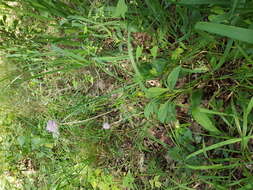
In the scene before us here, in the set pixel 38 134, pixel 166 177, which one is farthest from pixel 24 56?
pixel 166 177

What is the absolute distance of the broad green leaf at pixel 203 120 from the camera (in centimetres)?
104

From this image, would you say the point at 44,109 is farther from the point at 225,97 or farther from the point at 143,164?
the point at 225,97

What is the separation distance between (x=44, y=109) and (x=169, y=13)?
0.96 meters

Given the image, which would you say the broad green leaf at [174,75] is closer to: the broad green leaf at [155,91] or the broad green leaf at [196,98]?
the broad green leaf at [155,91]

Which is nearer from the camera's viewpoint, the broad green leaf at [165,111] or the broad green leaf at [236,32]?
the broad green leaf at [236,32]

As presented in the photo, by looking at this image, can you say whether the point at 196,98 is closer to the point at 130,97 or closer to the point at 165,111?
the point at 165,111

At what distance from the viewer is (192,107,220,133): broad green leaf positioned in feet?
3.41

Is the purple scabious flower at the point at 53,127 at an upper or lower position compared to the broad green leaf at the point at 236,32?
lower

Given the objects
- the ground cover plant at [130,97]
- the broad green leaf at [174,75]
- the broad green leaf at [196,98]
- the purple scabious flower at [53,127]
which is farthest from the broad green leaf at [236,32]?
the purple scabious flower at [53,127]

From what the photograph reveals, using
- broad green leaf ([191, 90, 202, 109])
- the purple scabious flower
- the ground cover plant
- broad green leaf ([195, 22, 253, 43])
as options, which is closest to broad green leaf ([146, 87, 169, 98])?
the ground cover plant

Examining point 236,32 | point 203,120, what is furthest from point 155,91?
point 236,32

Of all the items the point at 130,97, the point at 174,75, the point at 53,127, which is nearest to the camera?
the point at 174,75

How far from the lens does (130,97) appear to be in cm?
137

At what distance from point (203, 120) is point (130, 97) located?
41 cm
